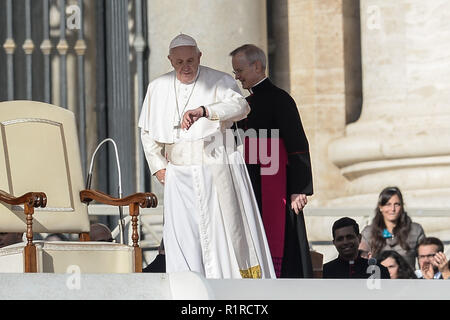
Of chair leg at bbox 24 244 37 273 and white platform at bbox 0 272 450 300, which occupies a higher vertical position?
white platform at bbox 0 272 450 300

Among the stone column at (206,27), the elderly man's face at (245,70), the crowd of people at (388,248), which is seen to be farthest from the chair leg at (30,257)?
the stone column at (206,27)

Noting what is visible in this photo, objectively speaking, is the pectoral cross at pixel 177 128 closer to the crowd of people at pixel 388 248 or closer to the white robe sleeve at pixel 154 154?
the white robe sleeve at pixel 154 154

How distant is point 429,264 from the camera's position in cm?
873

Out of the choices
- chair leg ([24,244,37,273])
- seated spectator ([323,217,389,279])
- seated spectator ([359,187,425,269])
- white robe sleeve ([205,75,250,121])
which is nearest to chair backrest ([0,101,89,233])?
chair leg ([24,244,37,273])

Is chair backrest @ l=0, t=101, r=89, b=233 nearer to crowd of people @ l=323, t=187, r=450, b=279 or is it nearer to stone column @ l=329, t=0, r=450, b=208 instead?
crowd of people @ l=323, t=187, r=450, b=279

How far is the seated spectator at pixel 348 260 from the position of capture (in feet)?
27.7

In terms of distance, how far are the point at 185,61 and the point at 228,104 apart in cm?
31

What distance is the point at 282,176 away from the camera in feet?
Answer: 27.8

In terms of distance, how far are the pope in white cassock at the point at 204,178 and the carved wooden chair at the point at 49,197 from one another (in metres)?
0.26

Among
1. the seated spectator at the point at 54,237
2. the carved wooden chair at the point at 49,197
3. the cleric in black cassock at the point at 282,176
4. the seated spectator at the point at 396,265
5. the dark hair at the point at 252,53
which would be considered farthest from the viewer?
the seated spectator at the point at 54,237

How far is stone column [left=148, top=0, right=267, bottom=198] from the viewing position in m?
11.1

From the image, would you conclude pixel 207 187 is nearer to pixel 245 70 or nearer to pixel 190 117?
pixel 190 117

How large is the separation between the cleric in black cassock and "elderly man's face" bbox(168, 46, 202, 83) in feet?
1.05
